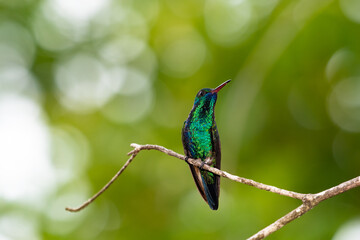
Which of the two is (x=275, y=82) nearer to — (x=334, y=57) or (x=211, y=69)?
(x=334, y=57)

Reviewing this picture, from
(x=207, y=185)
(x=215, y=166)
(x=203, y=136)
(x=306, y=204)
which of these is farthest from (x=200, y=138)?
(x=306, y=204)

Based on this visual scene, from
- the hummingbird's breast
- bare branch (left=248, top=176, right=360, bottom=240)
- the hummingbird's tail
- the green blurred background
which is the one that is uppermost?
the green blurred background

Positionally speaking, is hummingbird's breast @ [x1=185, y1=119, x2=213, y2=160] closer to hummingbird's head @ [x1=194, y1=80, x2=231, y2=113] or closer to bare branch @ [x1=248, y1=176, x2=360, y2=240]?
hummingbird's head @ [x1=194, y1=80, x2=231, y2=113]

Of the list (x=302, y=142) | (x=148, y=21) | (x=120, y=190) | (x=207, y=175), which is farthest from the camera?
(x=148, y=21)

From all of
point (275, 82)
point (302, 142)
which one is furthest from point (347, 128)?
point (275, 82)

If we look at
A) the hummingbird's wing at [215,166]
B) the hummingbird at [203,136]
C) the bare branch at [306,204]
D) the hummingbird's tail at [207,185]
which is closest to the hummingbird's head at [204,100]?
the hummingbird at [203,136]

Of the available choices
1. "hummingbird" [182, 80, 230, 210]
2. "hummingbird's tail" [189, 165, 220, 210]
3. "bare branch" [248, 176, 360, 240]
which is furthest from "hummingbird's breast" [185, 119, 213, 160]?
"bare branch" [248, 176, 360, 240]

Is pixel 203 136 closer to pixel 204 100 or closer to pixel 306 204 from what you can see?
pixel 204 100

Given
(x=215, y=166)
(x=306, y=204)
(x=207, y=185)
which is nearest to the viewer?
(x=306, y=204)
